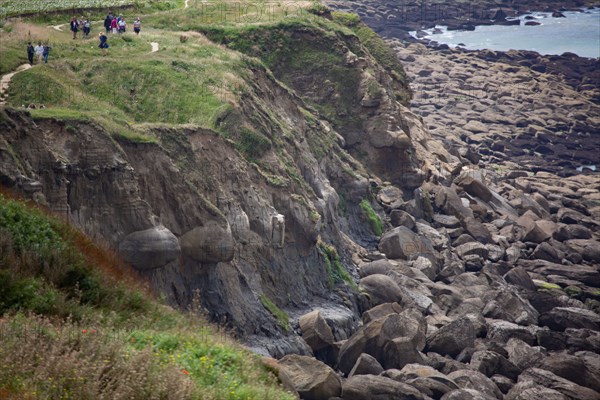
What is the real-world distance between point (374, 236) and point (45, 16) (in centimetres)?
2300

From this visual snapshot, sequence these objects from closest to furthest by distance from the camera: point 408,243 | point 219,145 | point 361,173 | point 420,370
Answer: point 420,370 < point 219,145 < point 408,243 < point 361,173

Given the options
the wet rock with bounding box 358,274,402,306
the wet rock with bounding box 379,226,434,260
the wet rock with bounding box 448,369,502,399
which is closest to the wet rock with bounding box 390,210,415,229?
the wet rock with bounding box 379,226,434,260

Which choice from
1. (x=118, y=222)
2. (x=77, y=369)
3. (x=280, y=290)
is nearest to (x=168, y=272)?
(x=118, y=222)

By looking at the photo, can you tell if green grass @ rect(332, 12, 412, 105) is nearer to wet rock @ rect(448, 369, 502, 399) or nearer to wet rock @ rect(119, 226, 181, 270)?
wet rock @ rect(448, 369, 502, 399)

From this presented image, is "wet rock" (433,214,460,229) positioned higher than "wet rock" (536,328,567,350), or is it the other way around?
"wet rock" (536,328,567,350)

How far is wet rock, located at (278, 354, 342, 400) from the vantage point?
87.2 feet

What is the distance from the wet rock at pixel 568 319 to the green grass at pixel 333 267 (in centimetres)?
924

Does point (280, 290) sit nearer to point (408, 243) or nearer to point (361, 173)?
point (408, 243)

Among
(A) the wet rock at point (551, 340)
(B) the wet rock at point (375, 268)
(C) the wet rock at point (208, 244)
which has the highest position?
(C) the wet rock at point (208, 244)

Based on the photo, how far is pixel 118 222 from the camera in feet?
98.6

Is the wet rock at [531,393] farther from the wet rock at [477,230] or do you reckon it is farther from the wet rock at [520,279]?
the wet rock at [477,230]

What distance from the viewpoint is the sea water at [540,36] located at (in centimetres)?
12862

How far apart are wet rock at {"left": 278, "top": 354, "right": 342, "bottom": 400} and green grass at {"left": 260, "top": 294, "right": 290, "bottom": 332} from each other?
7080 mm

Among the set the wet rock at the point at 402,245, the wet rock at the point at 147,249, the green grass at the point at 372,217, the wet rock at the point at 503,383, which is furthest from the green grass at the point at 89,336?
the green grass at the point at 372,217
